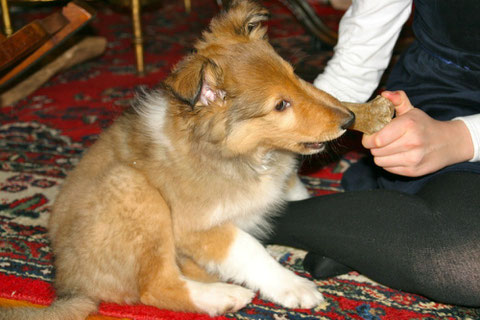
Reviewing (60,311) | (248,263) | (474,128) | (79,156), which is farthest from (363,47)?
(79,156)

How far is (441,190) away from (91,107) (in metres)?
3.14

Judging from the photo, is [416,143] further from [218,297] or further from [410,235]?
[218,297]

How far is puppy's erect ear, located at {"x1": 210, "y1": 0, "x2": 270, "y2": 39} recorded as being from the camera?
222 cm

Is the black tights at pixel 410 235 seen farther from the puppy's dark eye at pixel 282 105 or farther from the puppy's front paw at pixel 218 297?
the puppy's dark eye at pixel 282 105

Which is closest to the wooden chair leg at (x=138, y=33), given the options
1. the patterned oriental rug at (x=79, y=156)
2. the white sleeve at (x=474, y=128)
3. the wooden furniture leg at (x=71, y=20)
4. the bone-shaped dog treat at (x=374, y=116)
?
the patterned oriental rug at (x=79, y=156)

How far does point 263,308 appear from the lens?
84.9 inches

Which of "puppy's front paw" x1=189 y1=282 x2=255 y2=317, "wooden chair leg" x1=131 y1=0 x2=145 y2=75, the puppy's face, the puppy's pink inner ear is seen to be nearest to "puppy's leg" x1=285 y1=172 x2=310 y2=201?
the puppy's face

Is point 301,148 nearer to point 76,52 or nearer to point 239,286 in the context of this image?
point 239,286

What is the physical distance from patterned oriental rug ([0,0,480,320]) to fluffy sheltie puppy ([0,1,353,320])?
4.8 inches

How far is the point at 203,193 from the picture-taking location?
7.03ft

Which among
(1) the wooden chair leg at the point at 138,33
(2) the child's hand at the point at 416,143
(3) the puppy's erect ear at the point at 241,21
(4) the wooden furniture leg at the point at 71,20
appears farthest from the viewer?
(1) the wooden chair leg at the point at 138,33

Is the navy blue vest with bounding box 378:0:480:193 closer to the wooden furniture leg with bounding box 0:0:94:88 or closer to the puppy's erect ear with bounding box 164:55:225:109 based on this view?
the puppy's erect ear with bounding box 164:55:225:109

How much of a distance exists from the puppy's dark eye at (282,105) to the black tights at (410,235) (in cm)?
55

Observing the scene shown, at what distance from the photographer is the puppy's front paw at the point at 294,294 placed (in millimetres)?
2115
